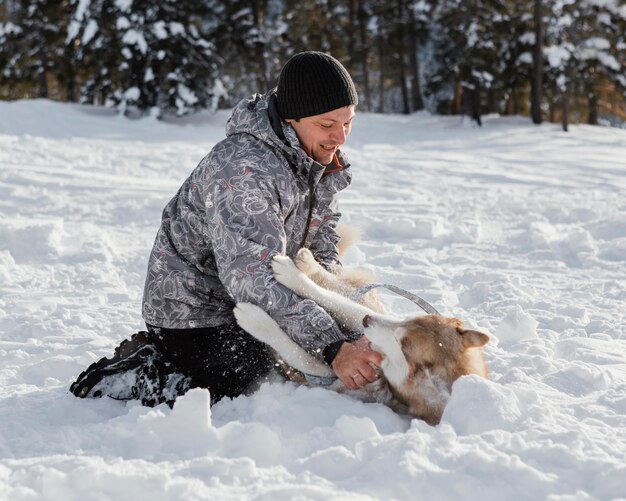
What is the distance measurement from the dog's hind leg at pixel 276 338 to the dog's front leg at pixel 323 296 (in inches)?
7.3

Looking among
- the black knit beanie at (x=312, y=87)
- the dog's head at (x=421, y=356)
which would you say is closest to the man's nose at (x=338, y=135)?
the black knit beanie at (x=312, y=87)

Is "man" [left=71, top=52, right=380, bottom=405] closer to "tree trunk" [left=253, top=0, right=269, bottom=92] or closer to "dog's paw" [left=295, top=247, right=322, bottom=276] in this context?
"dog's paw" [left=295, top=247, right=322, bottom=276]

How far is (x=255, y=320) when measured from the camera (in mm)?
2928

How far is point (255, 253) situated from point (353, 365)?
63 centimetres

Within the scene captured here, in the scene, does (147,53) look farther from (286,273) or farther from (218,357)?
(286,273)

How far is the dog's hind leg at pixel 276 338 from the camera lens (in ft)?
9.59

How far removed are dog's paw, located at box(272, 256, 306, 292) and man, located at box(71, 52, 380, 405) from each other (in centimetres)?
5

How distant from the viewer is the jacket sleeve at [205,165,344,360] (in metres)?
2.84

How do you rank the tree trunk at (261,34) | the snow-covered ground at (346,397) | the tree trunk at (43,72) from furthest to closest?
the tree trunk at (43,72) < the tree trunk at (261,34) < the snow-covered ground at (346,397)

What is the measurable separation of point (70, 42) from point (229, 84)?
972 centimetres

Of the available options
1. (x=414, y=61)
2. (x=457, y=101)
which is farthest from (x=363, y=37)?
(x=457, y=101)

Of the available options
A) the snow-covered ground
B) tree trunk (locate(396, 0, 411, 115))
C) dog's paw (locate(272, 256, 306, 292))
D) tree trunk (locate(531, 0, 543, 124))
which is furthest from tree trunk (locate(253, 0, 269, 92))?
dog's paw (locate(272, 256, 306, 292))

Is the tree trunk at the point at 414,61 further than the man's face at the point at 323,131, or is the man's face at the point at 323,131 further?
the tree trunk at the point at 414,61

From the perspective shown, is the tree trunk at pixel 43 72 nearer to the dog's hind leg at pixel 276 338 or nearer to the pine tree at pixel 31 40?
the pine tree at pixel 31 40
